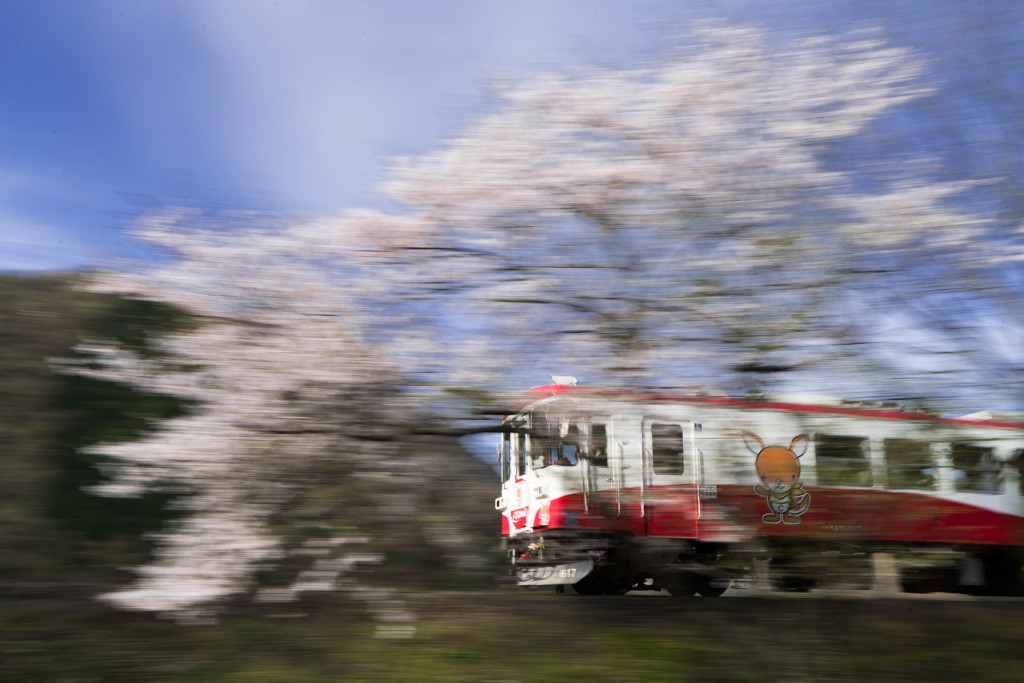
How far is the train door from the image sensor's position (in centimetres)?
319

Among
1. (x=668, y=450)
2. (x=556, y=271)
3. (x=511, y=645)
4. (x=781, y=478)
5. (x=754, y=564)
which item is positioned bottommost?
(x=511, y=645)

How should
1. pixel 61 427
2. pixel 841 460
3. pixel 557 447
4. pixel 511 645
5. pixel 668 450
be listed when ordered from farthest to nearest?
1. pixel 61 427
2. pixel 511 645
3. pixel 557 447
4. pixel 668 450
5. pixel 841 460

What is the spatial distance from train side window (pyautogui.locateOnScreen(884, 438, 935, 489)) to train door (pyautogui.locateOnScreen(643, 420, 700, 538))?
0.84 m

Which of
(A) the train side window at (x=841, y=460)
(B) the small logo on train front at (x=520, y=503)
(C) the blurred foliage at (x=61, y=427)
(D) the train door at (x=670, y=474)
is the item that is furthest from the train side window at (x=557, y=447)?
(C) the blurred foliage at (x=61, y=427)

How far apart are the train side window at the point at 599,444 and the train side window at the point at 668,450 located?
231 mm

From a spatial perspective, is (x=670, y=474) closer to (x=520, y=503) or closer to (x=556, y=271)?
(x=520, y=503)

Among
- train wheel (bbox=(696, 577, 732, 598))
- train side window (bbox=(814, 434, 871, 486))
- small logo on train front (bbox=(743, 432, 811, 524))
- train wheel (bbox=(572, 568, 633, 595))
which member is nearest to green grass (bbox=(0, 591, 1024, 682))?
train wheel (bbox=(696, 577, 732, 598))

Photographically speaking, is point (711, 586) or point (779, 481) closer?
point (779, 481)

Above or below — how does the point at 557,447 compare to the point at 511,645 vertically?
above

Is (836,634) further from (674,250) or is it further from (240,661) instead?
(240,661)

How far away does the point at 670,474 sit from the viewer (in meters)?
3.21

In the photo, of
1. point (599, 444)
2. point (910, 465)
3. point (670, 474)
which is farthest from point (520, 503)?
point (910, 465)

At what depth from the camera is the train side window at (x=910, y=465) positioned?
3086mm

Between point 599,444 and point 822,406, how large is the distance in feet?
3.32
